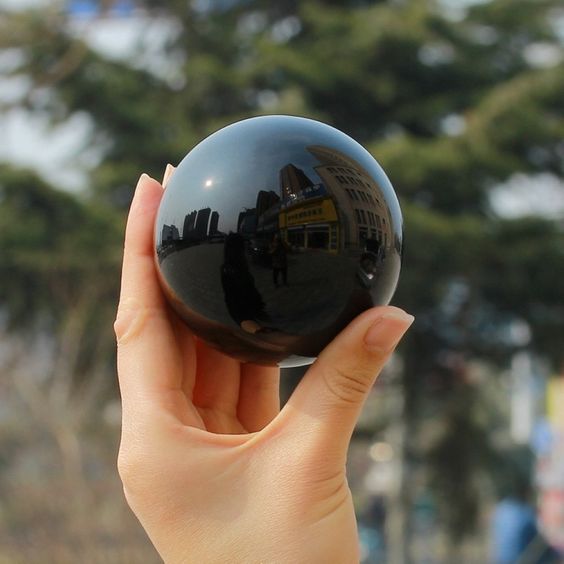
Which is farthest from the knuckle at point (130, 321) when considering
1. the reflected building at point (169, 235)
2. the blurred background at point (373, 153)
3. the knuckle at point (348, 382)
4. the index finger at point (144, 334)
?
the blurred background at point (373, 153)

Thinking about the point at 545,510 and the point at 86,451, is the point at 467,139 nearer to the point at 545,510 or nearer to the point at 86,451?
the point at 86,451

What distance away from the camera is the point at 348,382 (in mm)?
1259

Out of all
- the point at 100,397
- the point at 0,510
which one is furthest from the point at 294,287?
the point at 100,397

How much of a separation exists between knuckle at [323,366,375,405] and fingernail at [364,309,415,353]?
0.14 feet

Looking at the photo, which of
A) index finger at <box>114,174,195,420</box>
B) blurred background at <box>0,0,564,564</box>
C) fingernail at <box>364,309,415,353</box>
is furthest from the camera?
blurred background at <box>0,0,564,564</box>

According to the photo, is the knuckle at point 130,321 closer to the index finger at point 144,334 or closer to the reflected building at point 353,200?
the index finger at point 144,334

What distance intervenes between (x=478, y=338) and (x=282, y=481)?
814 cm

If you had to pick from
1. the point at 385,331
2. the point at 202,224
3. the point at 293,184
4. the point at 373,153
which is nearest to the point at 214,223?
the point at 202,224

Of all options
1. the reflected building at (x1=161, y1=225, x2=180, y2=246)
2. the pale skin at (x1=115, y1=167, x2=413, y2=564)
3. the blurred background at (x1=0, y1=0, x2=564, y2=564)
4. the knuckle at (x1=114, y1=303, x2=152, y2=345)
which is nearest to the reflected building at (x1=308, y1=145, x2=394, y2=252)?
the pale skin at (x1=115, y1=167, x2=413, y2=564)

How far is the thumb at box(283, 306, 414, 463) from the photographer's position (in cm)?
125

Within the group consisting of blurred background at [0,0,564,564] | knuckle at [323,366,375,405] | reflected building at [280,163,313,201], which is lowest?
blurred background at [0,0,564,564]

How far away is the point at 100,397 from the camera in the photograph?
7418 millimetres

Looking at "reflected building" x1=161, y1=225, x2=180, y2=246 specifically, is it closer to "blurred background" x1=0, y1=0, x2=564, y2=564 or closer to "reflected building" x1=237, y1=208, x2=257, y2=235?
"reflected building" x1=237, y1=208, x2=257, y2=235

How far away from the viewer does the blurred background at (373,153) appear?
22.9 feet
